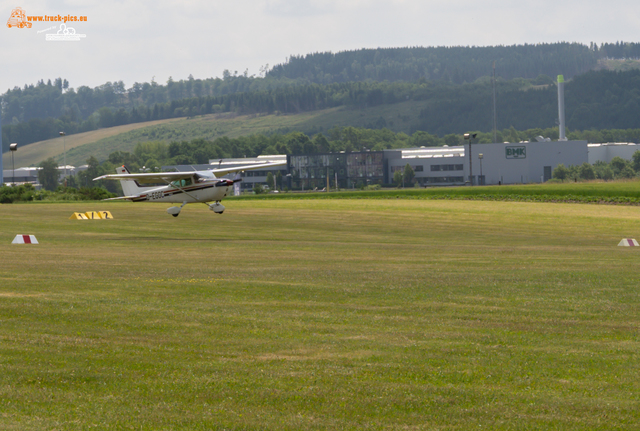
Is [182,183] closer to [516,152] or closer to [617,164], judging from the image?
[516,152]

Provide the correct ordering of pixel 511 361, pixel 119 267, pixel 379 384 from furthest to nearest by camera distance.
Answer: pixel 119 267 < pixel 511 361 < pixel 379 384

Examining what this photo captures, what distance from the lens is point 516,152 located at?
168 m

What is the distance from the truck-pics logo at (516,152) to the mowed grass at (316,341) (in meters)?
144

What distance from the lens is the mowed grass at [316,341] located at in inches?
363

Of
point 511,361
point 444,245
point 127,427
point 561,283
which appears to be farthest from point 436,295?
point 444,245

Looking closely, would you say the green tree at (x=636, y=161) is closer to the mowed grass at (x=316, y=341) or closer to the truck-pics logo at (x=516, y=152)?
the truck-pics logo at (x=516, y=152)

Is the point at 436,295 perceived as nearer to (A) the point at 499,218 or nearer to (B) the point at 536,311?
(B) the point at 536,311

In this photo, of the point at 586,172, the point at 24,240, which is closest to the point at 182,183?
the point at 24,240

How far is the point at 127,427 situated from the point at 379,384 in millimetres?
3605

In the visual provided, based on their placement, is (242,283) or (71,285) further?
(242,283)

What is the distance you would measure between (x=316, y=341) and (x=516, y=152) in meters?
163

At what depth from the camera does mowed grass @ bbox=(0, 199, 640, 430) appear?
922 cm

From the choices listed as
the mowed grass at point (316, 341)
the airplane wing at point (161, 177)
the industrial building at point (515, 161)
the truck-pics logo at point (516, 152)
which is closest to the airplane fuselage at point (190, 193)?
the airplane wing at point (161, 177)

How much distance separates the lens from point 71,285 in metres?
18.7
